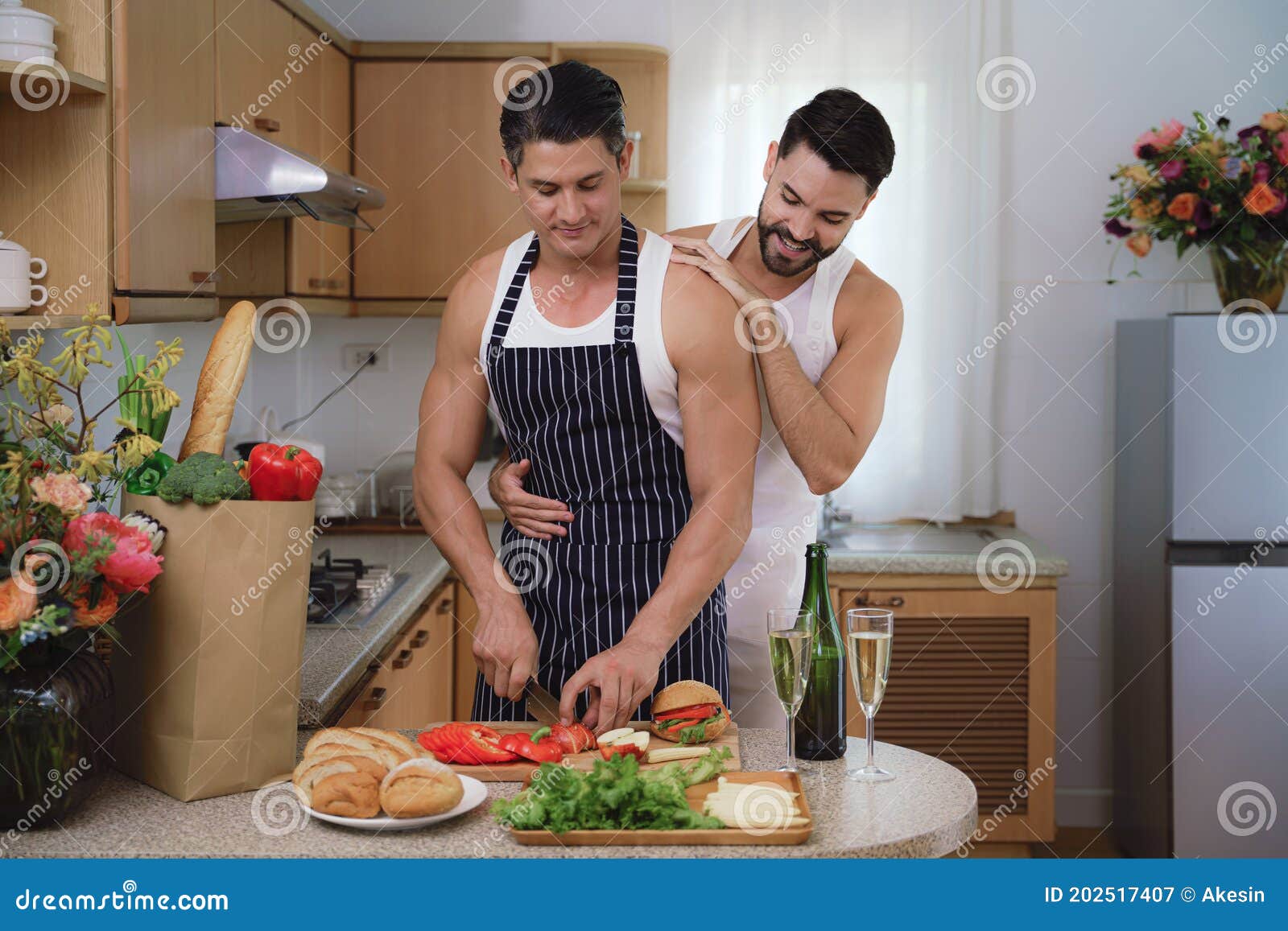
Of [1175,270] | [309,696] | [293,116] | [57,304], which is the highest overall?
[293,116]

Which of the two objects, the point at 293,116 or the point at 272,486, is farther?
the point at 293,116

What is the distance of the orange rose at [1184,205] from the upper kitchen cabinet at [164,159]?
2220 mm

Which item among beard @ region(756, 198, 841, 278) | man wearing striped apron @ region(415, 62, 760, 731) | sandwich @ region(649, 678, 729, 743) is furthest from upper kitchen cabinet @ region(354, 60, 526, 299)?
sandwich @ region(649, 678, 729, 743)

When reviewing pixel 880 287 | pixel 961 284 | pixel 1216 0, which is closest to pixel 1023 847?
pixel 961 284

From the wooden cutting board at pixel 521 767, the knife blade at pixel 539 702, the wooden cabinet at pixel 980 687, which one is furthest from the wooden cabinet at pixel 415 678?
the wooden cabinet at pixel 980 687

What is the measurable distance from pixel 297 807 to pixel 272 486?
0.32 m

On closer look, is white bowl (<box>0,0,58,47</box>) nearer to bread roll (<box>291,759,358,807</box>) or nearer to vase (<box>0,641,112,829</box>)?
vase (<box>0,641,112,829</box>)

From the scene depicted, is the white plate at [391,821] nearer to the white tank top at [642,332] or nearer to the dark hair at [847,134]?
the white tank top at [642,332]

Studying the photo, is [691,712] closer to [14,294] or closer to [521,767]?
[521,767]

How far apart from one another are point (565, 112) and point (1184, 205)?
2048 mm

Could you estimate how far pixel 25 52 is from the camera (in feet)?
5.14

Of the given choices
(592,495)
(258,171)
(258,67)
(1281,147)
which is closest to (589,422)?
(592,495)

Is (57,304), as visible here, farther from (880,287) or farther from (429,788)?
(880,287)

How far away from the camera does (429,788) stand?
115 centimetres
